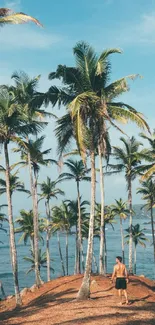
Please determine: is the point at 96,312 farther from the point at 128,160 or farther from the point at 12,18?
the point at 128,160

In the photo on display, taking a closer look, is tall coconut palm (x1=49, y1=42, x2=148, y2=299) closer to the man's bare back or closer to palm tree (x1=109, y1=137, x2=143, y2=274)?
the man's bare back

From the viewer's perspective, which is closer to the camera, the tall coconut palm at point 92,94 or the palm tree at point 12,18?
the palm tree at point 12,18

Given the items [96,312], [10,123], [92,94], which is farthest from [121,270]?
[10,123]

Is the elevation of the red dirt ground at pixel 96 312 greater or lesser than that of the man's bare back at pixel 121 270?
lesser

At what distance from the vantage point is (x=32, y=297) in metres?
23.9

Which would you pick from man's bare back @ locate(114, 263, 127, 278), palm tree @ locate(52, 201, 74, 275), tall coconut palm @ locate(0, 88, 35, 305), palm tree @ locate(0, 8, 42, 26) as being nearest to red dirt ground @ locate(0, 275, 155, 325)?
man's bare back @ locate(114, 263, 127, 278)

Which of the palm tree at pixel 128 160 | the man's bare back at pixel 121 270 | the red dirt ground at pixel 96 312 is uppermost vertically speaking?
the palm tree at pixel 128 160

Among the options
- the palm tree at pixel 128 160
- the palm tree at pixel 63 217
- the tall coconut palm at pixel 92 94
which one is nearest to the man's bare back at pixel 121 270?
the tall coconut palm at pixel 92 94

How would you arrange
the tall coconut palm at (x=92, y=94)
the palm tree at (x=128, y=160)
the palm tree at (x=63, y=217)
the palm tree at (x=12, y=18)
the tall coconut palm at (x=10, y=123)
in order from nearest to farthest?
the palm tree at (x=12, y=18) → the tall coconut palm at (x=92, y=94) → the tall coconut palm at (x=10, y=123) → the palm tree at (x=128, y=160) → the palm tree at (x=63, y=217)

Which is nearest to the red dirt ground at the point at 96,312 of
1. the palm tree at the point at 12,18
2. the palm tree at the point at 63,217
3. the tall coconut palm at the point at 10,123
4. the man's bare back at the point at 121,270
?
the man's bare back at the point at 121,270

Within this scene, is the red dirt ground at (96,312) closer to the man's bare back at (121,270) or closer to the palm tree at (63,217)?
the man's bare back at (121,270)

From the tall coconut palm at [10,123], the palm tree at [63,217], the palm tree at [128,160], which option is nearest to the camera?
the tall coconut palm at [10,123]

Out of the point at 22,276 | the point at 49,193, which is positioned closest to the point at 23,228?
the point at 49,193

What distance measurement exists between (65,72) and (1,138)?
619 centimetres
